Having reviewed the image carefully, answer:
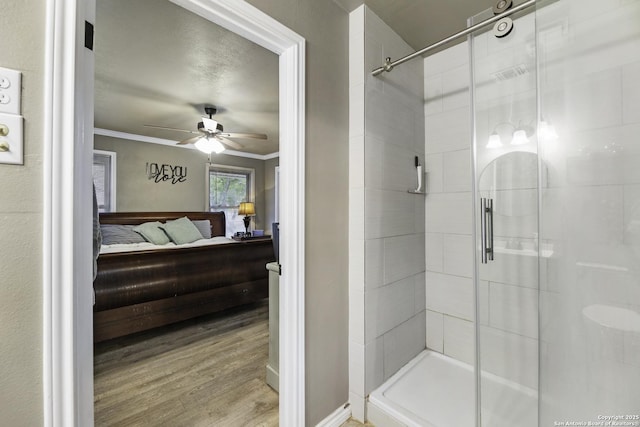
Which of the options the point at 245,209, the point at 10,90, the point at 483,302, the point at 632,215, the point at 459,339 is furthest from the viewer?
the point at 245,209

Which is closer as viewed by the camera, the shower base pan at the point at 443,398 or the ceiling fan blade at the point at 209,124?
the shower base pan at the point at 443,398

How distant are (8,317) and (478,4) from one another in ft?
8.06

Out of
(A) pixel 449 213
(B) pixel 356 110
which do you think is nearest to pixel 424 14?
(B) pixel 356 110

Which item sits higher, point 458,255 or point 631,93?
point 631,93

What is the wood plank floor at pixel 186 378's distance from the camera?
5.41ft

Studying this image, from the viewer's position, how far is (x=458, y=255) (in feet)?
6.90

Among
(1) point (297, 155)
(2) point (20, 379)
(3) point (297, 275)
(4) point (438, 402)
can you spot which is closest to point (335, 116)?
(1) point (297, 155)

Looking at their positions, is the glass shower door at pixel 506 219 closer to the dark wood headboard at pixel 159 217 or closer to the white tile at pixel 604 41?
the white tile at pixel 604 41

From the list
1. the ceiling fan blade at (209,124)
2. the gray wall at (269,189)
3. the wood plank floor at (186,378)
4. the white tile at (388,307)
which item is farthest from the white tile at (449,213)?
the gray wall at (269,189)

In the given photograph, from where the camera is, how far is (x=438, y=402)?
5.33ft

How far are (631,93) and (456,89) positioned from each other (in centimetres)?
109

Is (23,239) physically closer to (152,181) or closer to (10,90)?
(10,90)

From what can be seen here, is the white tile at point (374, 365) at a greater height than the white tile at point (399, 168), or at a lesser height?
lesser

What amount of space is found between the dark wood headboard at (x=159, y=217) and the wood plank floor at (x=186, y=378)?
2351 mm
